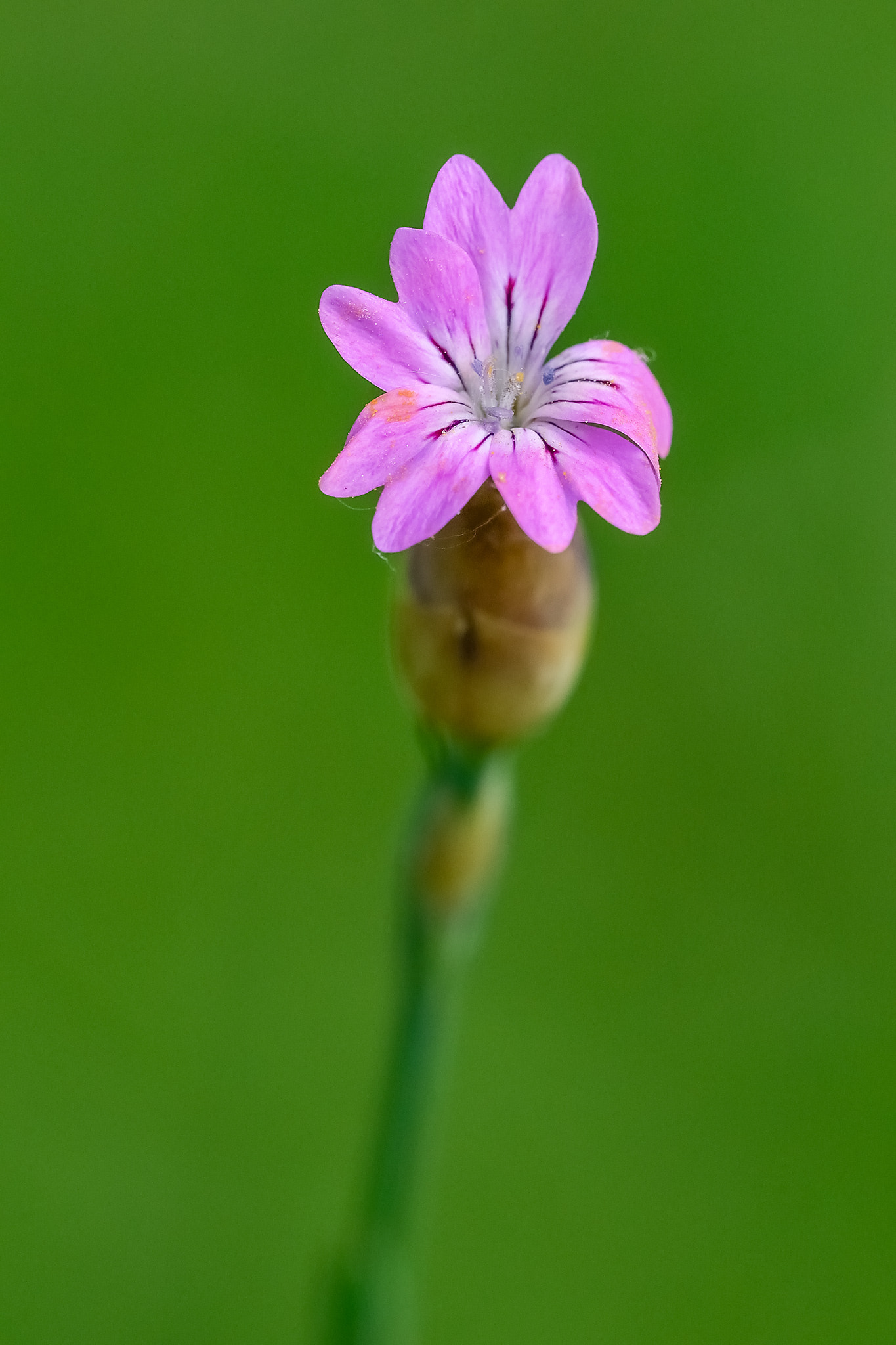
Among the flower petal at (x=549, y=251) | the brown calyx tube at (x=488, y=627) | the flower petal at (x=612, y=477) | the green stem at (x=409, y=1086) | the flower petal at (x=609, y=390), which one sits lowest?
the green stem at (x=409, y=1086)

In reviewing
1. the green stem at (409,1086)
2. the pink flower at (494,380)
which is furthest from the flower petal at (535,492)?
the green stem at (409,1086)

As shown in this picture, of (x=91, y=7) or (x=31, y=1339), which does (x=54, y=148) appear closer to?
(x=91, y=7)

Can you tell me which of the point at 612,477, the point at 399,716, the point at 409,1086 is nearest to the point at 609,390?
the point at 612,477

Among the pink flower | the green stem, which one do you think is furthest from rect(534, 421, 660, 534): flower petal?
the green stem

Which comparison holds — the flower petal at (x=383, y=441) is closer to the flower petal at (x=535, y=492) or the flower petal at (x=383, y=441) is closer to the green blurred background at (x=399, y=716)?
the flower petal at (x=535, y=492)

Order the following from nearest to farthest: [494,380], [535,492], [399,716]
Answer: [535,492]
[494,380]
[399,716]

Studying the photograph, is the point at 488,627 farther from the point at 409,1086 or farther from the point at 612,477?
the point at 409,1086
